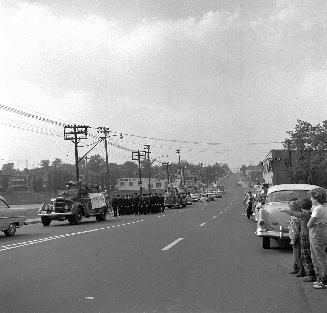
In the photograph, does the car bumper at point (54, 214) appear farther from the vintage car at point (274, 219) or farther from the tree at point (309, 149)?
the tree at point (309, 149)

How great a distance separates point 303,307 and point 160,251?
22.2 feet

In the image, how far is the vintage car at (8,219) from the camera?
19.5 m

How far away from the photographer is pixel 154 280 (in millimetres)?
8742

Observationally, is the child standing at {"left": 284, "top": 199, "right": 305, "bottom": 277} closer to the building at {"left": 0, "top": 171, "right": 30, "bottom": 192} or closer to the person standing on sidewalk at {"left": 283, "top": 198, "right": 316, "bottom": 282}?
the person standing on sidewalk at {"left": 283, "top": 198, "right": 316, "bottom": 282}

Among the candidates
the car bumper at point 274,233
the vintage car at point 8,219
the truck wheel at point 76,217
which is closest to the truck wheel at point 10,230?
the vintage car at point 8,219

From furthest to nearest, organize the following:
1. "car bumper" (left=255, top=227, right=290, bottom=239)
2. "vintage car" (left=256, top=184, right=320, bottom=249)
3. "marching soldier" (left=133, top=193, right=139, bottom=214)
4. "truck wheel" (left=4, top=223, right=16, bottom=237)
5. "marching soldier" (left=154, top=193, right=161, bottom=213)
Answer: "marching soldier" (left=154, top=193, right=161, bottom=213) → "marching soldier" (left=133, top=193, right=139, bottom=214) → "truck wheel" (left=4, top=223, right=16, bottom=237) → "vintage car" (left=256, top=184, right=320, bottom=249) → "car bumper" (left=255, top=227, right=290, bottom=239)

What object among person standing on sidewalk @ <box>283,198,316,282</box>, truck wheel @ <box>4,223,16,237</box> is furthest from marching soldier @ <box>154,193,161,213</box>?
person standing on sidewalk @ <box>283,198,316,282</box>

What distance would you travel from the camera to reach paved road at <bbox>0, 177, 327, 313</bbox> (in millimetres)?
6809

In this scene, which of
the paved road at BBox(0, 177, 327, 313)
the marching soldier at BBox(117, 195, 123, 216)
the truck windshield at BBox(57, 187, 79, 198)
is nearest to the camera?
the paved road at BBox(0, 177, 327, 313)

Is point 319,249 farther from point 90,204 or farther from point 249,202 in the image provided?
point 90,204

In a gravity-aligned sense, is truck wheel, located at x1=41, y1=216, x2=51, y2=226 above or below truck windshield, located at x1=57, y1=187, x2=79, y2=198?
below

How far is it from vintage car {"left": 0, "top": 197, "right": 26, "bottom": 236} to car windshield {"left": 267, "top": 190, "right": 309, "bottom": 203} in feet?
35.2

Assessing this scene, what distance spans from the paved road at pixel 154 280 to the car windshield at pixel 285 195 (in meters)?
1.45

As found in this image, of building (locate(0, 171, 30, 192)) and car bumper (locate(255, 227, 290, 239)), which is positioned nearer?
car bumper (locate(255, 227, 290, 239))
